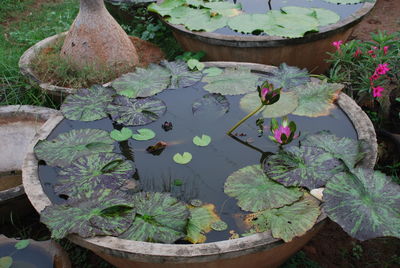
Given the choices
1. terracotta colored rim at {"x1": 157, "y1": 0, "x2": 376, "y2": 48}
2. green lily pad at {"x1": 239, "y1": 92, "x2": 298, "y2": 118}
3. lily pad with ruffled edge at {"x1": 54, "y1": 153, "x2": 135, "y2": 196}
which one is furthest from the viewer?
terracotta colored rim at {"x1": 157, "y1": 0, "x2": 376, "y2": 48}

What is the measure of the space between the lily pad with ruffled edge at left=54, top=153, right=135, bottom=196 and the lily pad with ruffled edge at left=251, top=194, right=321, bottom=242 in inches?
23.8

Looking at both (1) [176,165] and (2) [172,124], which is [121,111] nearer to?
(2) [172,124]

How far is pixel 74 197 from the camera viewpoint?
5.55 feet

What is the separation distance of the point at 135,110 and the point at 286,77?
857mm

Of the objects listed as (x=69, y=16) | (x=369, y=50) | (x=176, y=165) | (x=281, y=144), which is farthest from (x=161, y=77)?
(x=69, y=16)

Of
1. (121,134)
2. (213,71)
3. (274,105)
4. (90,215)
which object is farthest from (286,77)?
(90,215)

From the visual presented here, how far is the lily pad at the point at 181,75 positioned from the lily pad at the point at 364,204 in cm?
108

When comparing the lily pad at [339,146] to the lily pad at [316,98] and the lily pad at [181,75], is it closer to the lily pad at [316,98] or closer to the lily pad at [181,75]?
the lily pad at [316,98]

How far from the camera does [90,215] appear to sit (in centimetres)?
159

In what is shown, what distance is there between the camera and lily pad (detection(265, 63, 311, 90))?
7.55 feet

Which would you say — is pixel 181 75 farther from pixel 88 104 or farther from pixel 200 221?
pixel 200 221

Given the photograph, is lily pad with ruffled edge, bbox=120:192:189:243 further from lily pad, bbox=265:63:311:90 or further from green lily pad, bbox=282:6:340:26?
green lily pad, bbox=282:6:340:26

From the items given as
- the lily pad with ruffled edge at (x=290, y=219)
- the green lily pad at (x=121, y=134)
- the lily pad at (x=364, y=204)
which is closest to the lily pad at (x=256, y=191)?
the lily pad with ruffled edge at (x=290, y=219)

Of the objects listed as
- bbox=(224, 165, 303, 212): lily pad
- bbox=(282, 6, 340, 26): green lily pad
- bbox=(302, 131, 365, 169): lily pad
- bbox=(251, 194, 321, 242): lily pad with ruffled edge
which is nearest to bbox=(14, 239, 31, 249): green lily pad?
bbox=(224, 165, 303, 212): lily pad
